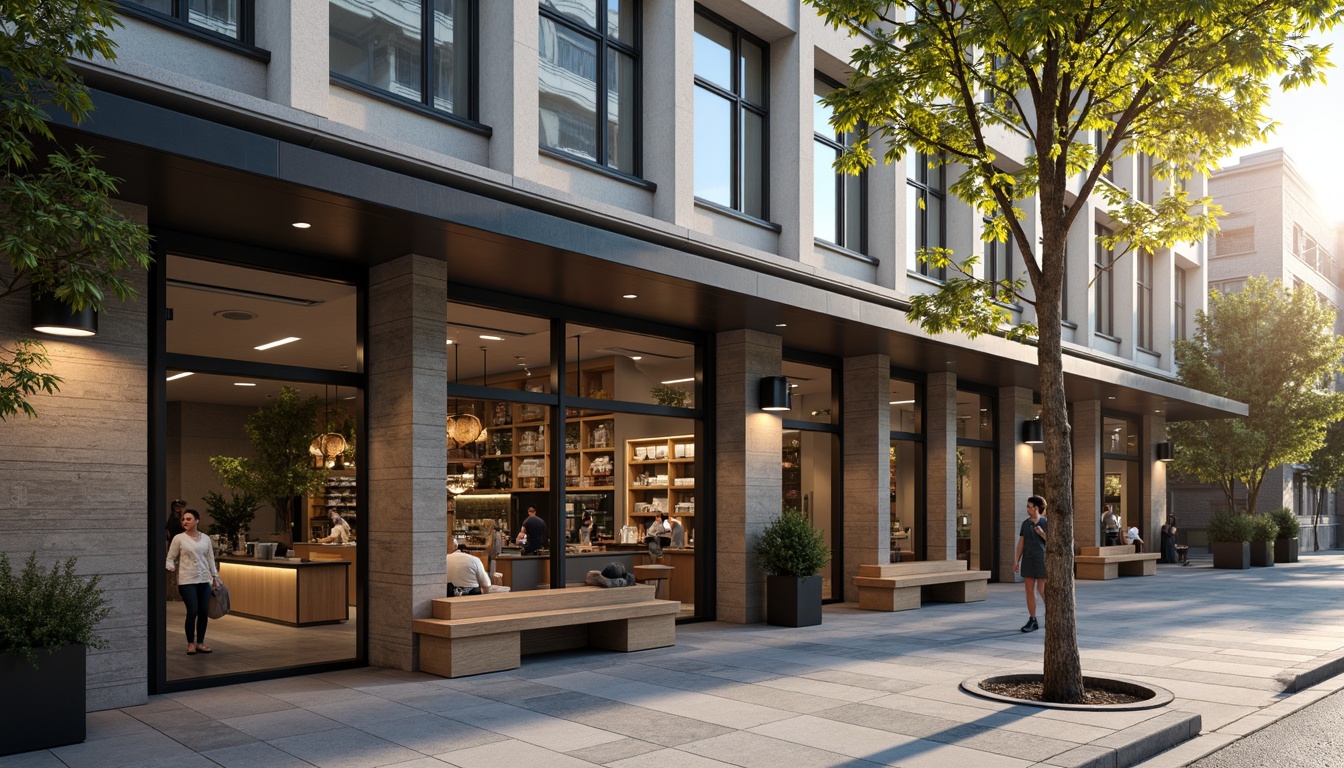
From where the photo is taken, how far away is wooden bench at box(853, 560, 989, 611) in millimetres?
16109

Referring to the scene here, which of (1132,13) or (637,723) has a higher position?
(1132,13)

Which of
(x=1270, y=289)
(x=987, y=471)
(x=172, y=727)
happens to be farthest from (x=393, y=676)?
(x=1270, y=289)

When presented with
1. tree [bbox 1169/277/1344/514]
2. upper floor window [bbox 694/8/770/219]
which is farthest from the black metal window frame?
tree [bbox 1169/277/1344/514]

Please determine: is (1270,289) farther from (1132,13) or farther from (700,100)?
(1132,13)

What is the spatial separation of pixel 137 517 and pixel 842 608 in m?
10.8

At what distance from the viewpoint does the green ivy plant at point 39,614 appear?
6855mm

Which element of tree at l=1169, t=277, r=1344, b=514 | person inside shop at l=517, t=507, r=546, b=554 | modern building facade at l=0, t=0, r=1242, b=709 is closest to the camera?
modern building facade at l=0, t=0, r=1242, b=709

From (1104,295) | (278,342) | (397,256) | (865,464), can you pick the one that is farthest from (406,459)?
(1104,295)

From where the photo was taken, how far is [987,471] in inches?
857

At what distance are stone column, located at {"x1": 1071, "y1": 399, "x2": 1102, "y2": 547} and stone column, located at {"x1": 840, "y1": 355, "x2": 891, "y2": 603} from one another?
9314mm

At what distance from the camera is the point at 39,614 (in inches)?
275

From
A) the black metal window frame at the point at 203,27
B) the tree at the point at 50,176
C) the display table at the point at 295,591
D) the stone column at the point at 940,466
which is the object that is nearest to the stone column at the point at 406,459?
the black metal window frame at the point at 203,27

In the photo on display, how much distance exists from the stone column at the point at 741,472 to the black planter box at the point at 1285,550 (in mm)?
22983

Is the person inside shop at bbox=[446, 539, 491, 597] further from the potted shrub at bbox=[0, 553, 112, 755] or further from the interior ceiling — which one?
the potted shrub at bbox=[0, 553, 112, 755]
